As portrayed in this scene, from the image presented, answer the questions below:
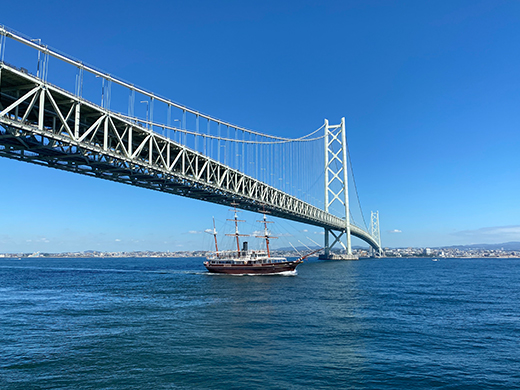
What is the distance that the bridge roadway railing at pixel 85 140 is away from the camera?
22625 mm

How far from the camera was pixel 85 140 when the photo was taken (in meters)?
29.2

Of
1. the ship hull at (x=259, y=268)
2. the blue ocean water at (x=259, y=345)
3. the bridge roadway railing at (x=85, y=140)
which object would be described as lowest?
the blue ocean water at (x=259, y=345)

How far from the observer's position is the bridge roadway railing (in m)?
22.6

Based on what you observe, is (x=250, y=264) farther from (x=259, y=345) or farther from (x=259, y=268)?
(x=259, y=345)

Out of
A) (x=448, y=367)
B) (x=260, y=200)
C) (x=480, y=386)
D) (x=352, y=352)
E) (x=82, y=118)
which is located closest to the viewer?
(x=480, y=386)

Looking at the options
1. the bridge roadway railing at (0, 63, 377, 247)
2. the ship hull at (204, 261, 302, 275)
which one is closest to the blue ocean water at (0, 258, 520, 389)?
the bridge roadway railing at (0, 63, 377, 247)

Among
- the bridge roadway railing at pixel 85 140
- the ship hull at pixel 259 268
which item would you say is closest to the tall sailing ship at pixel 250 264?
the ship hull at pixel 259 268

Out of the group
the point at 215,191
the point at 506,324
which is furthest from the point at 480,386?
the point at 215,191

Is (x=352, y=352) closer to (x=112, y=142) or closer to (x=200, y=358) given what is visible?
(x=200, y=358)

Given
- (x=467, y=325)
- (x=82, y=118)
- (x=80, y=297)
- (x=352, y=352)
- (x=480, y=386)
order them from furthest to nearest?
(x=80, y=297)
(x=82, y=118)
(x=467, y=325)
(x=352, y=352)
(x=480, y=386)

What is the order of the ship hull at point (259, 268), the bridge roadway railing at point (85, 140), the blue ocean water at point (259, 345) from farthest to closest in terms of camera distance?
the ship hull at point (259, 268) → the bridge roadway railing at point (85, 140) → the blue ocean water at point (259, 345)

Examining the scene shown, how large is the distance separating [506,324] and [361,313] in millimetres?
7799

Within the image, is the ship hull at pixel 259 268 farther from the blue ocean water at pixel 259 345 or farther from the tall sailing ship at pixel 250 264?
the blue ocean water at pixel 259 345

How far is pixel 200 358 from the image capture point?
1406 cm
